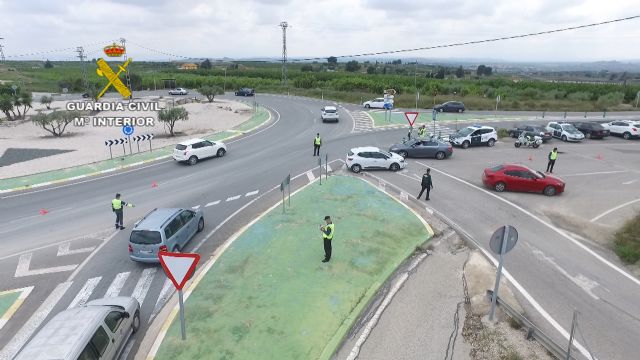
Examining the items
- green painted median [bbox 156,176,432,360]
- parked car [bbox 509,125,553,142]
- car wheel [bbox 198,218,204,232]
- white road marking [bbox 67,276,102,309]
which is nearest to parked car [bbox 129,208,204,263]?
car wheel [bbox 198,218,204,232]

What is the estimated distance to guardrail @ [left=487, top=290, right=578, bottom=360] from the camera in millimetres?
8656

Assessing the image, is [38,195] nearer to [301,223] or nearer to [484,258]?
[301,223]

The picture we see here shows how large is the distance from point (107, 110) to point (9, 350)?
4980cm

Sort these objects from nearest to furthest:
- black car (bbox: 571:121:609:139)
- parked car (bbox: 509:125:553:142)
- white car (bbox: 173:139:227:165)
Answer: white car (bbox: 173:139:227:165)
parked car (bbox: 509:125:553:142)
black car (bbox: 571:121:609:139)

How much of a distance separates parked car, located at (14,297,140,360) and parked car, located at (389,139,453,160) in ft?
67.5

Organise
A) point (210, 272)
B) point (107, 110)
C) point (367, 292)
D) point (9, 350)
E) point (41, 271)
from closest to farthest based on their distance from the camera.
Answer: point (9, 350) < point (367, 292) < point (210, 272) < point (41, 271) < point (107, 110)

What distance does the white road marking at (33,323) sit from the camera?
9430 millimetres

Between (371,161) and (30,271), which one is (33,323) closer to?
(30,271)

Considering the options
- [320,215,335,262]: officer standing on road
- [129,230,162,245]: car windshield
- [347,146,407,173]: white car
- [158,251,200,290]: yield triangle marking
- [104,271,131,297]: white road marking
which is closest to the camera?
[158,251,200,290]: yield triangle marking

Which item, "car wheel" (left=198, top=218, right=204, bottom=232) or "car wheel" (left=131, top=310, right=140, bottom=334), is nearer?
"car wheel" (left=131, top=310, right=140, bottom=334)

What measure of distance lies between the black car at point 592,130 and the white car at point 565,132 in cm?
104

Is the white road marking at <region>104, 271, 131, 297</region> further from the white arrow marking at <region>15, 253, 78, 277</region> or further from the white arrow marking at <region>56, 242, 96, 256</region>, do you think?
the white arrow marking at <region>56, 242, 96, 256</region>

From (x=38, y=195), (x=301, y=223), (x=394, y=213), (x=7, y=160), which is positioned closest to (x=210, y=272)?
(x=301, y=223)

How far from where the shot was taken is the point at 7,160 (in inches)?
1093
